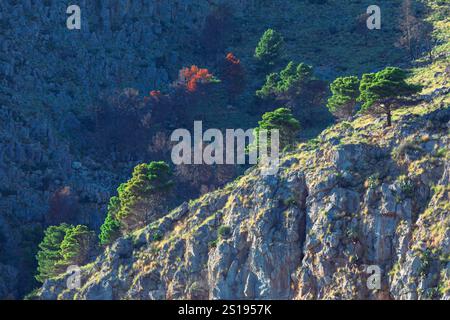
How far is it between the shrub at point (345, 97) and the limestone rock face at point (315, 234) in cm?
1667

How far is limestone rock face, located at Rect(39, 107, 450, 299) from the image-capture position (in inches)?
4628

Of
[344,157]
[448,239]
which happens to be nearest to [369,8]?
[344,157]

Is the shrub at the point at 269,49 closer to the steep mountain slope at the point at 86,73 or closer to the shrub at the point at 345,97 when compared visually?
the steep mountain slope at the point at 86,73

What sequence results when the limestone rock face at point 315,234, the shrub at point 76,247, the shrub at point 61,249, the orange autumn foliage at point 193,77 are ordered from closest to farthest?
the limestone rock face at point 315,234 < the shrub at point 76,247 < the shrub at point 61,249 < the orange autumn foliage at point 193,77

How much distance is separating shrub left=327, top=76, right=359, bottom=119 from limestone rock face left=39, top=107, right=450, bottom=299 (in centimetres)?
1667

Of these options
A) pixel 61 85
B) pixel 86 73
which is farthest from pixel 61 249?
pixel 86 73

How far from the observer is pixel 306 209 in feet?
407

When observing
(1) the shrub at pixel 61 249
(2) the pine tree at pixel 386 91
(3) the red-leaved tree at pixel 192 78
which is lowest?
(1) the shrub at pixel 61 249

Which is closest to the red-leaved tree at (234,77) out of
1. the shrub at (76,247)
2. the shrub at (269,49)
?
the shrub at (269,49)

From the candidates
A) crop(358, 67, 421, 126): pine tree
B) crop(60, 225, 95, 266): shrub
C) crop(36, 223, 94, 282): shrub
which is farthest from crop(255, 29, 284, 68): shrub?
crop(60, 225, 95, 266): shrub

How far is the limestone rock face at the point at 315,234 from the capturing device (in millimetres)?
117562

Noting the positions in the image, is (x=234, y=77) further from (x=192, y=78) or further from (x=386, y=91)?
(x=386, y=91)

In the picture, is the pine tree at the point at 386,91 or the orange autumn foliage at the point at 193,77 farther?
Result: the orange autumn foliage at the point at 193,77

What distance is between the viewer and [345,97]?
14962 centimetres
